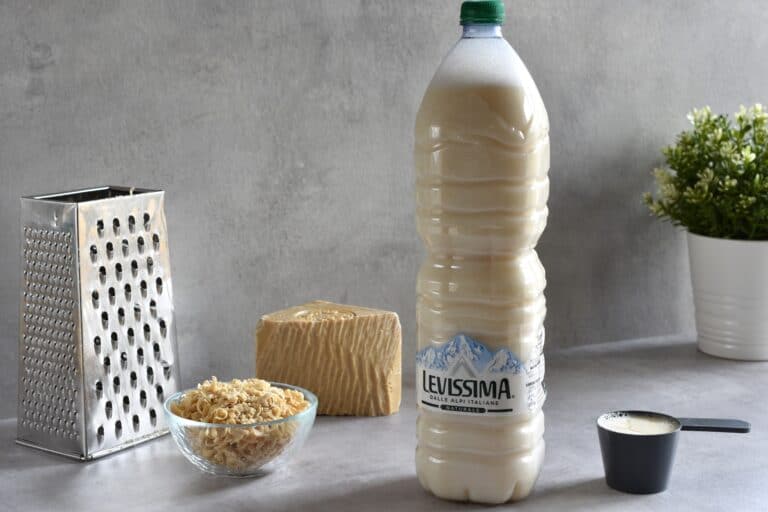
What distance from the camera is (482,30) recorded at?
1074 millimetres

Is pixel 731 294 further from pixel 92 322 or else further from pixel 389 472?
pixel 92 322

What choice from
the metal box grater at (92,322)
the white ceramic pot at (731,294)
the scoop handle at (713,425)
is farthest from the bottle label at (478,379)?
the white ceramic pot at (731,294)

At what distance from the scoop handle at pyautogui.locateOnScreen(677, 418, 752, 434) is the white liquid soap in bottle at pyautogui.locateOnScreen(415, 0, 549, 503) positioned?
0.77 ft

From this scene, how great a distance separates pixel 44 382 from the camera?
129 centimetres

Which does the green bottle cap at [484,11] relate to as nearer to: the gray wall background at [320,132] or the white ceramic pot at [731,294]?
the gray wall background at [320,132]

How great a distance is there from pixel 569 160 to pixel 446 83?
28.5 inches

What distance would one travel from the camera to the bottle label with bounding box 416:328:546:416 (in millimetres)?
1062

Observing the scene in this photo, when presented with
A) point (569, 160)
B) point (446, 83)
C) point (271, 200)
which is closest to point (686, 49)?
point (569, 160)

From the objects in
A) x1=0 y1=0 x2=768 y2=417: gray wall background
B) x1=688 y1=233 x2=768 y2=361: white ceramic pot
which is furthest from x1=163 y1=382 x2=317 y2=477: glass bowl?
x1=688 y1=233 x2=768 y2=361: white ceramic pot

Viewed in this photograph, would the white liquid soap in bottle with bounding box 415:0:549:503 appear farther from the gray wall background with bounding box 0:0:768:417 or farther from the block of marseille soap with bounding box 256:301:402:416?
the gray wall background with bounding box 0:0:768:417

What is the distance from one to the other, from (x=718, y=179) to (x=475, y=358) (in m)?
0.73

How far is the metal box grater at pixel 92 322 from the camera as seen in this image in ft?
4.10

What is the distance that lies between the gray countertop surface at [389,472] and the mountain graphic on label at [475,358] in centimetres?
15

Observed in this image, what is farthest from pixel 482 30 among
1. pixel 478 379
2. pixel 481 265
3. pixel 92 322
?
pixel 92 322
